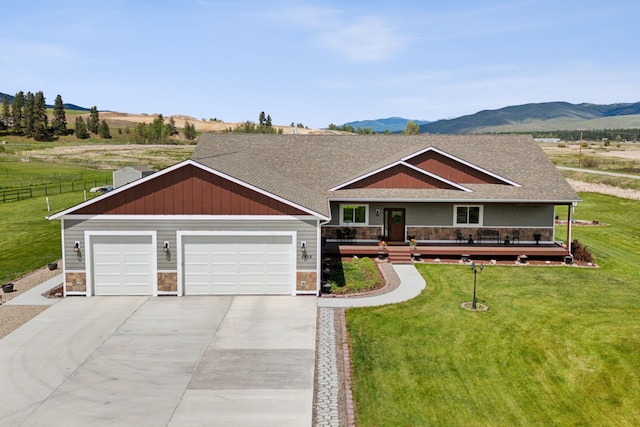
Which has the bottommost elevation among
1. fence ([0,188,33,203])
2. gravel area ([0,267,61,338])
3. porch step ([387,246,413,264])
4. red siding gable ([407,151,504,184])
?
gravel area ([0,267,61,338])

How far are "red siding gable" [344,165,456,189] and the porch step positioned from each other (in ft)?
10.8

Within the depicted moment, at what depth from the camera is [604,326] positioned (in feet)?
48.7

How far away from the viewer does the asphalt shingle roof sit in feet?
76.5

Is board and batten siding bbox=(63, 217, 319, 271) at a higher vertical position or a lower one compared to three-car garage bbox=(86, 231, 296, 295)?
higher

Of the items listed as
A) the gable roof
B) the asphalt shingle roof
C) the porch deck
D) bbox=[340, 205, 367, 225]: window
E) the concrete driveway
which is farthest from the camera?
bbox=[340, 205, 367, 225]: window

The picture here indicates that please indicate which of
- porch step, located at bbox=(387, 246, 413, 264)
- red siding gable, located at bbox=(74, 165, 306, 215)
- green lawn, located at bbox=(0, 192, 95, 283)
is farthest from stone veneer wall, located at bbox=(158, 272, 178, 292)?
porch step, located at bbox=(387, 246, 413, 264)

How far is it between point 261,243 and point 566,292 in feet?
36.0

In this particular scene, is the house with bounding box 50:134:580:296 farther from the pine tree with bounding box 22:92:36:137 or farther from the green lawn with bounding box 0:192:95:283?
the pine tree with bounding box 22:92:36:137

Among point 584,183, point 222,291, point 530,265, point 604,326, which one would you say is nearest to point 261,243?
point 222,291

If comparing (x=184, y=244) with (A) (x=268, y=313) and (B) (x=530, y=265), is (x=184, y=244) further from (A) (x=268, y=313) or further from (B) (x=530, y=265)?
(B) (x=530, y=265)

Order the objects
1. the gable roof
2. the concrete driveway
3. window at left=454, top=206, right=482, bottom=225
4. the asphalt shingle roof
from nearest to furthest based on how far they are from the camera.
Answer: the concrete driveway → the gable roof → the asphalt shingle roof → window at left=454, top=206, right=482, bottom=225

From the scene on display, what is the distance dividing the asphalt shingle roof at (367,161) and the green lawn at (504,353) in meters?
4.76

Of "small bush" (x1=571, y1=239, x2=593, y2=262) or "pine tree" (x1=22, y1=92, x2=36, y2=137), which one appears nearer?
"small bush" (x1=571, y1=239, x2=593, y2=262)

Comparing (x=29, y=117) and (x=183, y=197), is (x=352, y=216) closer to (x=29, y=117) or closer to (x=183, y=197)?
(x=183, y=197)
